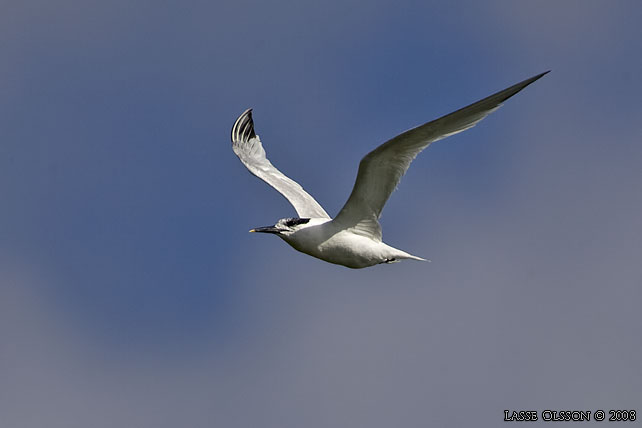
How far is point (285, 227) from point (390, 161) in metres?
2.51

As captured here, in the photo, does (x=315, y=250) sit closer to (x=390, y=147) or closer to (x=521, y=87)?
(x=390, y=147)

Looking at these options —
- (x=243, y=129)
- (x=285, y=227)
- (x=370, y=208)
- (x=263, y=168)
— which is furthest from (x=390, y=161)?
(x=243, y=129)

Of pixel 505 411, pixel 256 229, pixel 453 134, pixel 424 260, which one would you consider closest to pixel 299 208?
pixel 256 229

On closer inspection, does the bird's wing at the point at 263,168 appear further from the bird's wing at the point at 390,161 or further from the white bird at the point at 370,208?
the bird's wing at the point at 390,161

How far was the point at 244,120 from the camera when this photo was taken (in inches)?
870

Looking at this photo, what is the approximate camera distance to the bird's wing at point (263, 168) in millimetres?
18812

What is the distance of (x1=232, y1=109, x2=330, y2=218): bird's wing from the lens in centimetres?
1881

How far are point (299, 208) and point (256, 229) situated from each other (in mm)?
2296

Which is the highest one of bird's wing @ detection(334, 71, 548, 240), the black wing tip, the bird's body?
the black wing tip

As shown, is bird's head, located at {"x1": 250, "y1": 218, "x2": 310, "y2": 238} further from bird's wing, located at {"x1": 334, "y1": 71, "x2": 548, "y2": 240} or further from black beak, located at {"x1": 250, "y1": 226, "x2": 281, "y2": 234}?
bird's wing, located at {"x1": 334, "y1": 71, "x2": 548, "y2": 240}

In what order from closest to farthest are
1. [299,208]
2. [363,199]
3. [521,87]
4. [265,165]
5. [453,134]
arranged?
[521,87] < [453,134] < [363,199] < [299,208] < [265,165]

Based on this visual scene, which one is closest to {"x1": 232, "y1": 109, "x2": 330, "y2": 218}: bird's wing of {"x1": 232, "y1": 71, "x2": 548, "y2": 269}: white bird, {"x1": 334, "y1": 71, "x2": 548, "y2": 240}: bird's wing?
{"x1": 232, "y1": 71, "x2": 548, "y2": 269}: white bird

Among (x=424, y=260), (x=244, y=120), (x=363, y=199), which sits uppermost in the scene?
(x=244, y=120)

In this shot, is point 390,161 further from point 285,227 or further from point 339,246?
point 285,227
